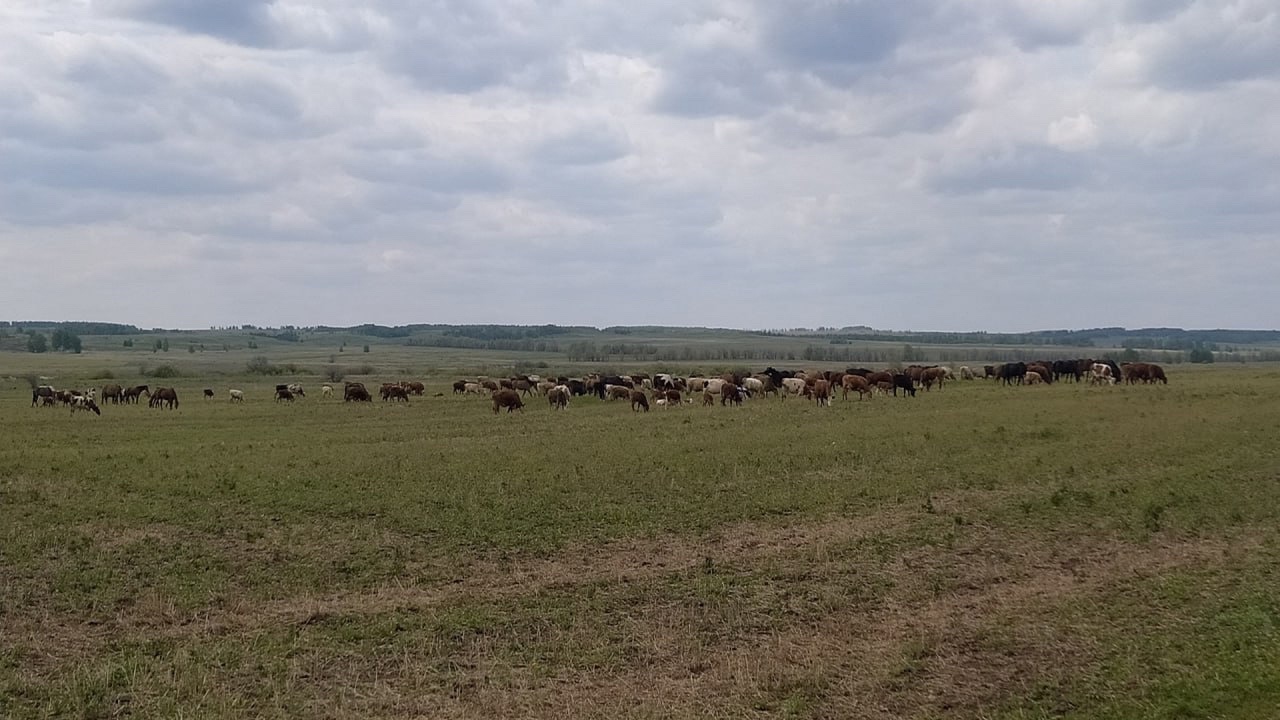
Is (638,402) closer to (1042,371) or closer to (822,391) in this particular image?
(822,391)

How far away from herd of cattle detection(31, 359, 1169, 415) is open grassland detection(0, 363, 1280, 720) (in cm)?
1558

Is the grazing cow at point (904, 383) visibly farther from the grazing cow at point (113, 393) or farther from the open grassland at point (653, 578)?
the grazing cow at point (113, 393)

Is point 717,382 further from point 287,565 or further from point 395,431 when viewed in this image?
point 287,565

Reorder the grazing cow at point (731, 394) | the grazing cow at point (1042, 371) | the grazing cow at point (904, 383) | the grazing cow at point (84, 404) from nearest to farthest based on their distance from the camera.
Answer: the grazing cow at point (731, 394) < the grazing cow at point (904, 383) < the grazing cow at point (84, 404) < the grazing cow at point (1042, 371)

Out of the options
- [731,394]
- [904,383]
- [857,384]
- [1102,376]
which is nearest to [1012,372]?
[1102,376]

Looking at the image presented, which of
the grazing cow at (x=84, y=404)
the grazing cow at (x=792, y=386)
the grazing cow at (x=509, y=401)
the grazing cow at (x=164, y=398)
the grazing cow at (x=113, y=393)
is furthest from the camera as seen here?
the grazing cow at (x=113, y=393)

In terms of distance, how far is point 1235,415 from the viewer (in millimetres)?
29844

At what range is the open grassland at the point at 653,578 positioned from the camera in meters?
9.34

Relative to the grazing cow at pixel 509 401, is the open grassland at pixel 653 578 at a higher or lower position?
lower

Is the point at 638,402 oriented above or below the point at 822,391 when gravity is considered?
below

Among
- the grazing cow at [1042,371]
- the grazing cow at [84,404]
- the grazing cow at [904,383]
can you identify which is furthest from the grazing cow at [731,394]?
the grazing cow at [84,404]

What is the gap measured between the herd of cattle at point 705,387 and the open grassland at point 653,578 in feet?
51.1

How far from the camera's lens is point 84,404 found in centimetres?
4550

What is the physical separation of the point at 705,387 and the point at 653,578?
33084 millimetres
